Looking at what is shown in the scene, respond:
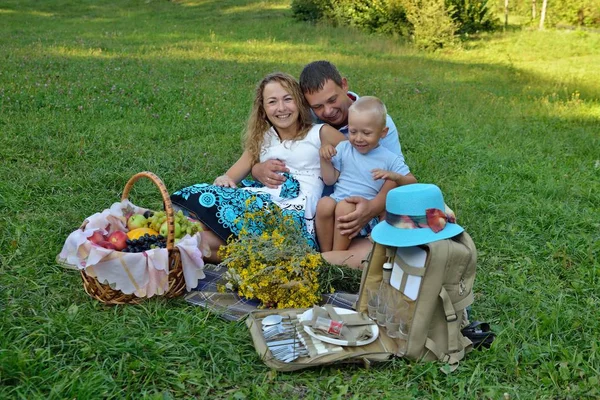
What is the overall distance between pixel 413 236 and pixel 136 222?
202 centimetres

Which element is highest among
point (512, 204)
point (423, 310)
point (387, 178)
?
point (387, 178)

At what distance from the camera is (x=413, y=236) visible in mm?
3197

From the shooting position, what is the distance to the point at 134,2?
1094 inches

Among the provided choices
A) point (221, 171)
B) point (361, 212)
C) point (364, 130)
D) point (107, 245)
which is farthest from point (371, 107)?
point (221, 171)

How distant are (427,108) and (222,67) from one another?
176 inches

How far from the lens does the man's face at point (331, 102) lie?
182 inches

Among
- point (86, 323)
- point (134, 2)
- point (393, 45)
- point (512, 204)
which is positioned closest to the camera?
point (86, 323)

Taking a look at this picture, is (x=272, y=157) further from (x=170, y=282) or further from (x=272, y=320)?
(x=272, y=320)

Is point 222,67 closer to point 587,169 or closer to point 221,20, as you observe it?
point 587,169

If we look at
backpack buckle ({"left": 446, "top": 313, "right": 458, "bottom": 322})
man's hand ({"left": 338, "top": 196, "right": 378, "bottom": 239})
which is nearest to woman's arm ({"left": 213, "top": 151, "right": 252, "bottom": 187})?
man's hand ({"left": 338, "top": 196, "right": 378, "bottom": 239})

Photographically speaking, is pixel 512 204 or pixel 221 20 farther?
pixel 221 20

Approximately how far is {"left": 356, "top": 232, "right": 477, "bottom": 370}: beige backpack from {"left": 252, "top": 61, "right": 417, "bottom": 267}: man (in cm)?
101

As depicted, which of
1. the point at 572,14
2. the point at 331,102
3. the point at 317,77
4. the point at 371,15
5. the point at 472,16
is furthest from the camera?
the point at 572,14

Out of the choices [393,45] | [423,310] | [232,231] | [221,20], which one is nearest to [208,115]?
[232,231]
